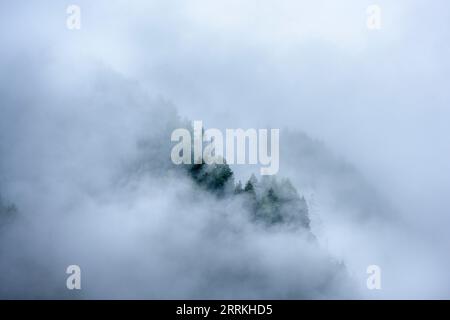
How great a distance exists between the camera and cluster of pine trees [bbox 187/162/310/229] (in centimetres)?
1744

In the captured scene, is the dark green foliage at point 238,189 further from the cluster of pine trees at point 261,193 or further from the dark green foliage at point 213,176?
the dark green foliage at point 213,176

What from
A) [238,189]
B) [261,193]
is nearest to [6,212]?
[238,189]

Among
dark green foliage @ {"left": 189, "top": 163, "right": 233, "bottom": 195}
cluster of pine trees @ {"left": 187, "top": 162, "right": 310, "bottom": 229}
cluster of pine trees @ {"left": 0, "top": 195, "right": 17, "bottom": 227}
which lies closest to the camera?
cluster of pine trees @ {"left": 0, "top": 195, "right": 17, "bottom": 227}

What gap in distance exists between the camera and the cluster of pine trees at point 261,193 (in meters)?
17.4

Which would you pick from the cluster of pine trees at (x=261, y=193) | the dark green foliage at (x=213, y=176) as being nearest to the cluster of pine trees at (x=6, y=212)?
the cluster of pine trees at (x=261, y=193)

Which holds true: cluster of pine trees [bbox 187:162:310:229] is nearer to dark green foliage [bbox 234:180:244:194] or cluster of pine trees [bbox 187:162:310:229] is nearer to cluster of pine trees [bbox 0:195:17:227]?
dark green foliage [bbox 234:180:244:194]

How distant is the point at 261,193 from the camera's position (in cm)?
1958

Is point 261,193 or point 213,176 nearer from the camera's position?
point 261,193

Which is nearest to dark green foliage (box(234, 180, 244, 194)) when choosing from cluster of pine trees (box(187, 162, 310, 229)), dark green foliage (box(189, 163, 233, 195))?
cluster of pine trees (box(187, 162, 310, 229))

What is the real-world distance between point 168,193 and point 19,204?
25.5 feet

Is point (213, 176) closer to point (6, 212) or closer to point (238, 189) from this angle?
point (238, 189)

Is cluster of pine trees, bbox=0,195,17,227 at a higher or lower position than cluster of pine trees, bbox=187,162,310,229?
lower
